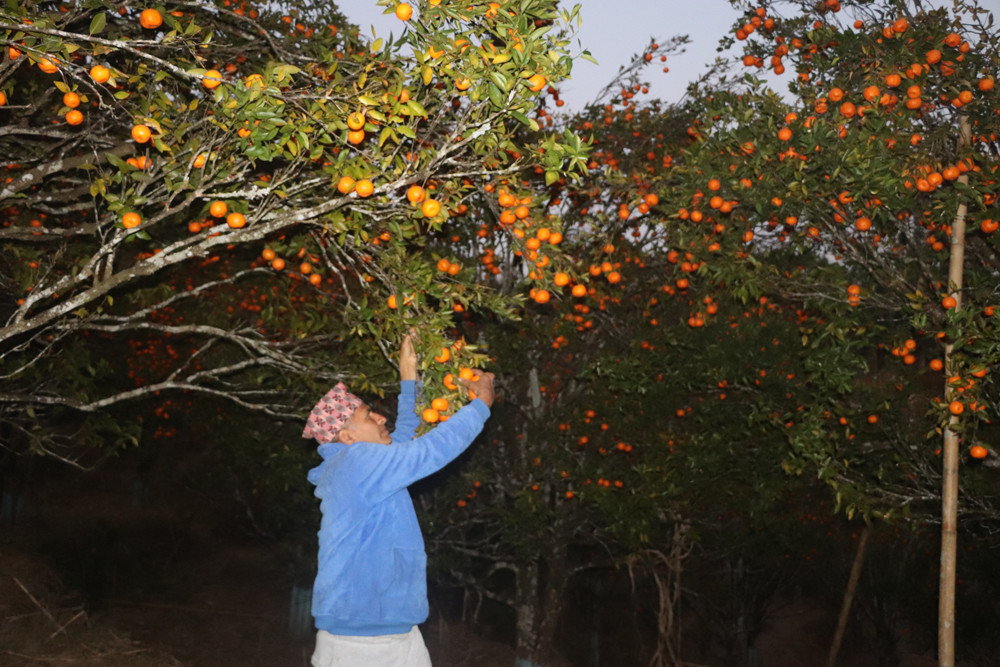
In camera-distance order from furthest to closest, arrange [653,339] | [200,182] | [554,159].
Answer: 1. [653,339]
2. [200,182]
3. [554,159]

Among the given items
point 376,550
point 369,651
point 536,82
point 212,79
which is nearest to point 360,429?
point 376,550

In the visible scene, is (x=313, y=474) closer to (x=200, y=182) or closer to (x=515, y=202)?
(x=200, y=182)

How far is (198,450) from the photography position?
20.5 meters

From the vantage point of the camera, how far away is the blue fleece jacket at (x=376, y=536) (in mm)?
2818

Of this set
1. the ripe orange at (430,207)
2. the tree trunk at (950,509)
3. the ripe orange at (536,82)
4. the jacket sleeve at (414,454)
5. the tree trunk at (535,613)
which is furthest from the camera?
the tree trunk at (535,613)

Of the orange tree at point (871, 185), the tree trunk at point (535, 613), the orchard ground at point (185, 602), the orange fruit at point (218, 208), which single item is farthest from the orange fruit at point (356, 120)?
the tree trunk at point (535, 613)

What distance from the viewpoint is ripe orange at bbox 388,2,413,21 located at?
9.25 feet

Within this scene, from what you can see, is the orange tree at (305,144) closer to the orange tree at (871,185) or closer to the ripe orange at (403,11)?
the ripe orange at (403,11)

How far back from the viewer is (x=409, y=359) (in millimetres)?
3369

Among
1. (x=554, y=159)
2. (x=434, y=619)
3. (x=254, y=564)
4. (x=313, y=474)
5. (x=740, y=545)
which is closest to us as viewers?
(x=554, y=159)

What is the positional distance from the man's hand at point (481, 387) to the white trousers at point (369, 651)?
3.22 feet

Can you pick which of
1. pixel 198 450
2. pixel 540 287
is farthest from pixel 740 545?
pixel 198 450

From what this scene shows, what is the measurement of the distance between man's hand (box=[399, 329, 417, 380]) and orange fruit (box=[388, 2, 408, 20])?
1.33 meters

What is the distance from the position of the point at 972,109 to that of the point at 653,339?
15.0ft
